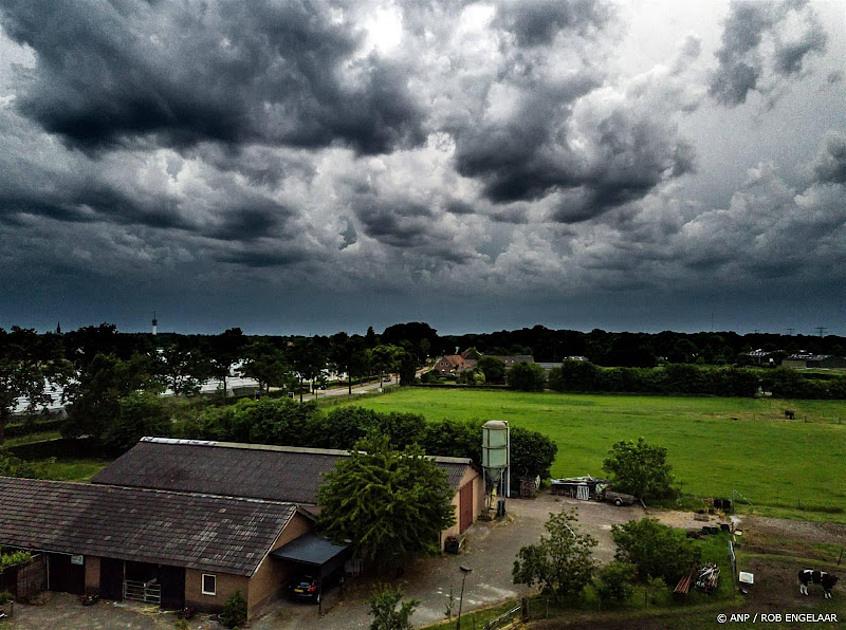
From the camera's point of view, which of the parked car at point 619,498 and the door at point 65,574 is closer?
the door at point 65,574

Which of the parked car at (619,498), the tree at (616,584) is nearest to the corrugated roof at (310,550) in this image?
the tree at (616,584)

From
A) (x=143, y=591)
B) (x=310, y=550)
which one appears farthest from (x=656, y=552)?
(x=143, y=591)

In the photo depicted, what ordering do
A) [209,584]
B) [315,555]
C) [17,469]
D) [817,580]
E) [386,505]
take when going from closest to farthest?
[209,584] < [817,580] < [315,555] < [386,505] < [17,469]

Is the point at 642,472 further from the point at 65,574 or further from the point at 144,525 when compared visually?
the point at 65,574

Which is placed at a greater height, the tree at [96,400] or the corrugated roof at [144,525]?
the tree at [96,400]

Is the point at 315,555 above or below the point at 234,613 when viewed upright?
above

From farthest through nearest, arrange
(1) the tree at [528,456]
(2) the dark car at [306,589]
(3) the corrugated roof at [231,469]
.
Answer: (1) the tree at [528,456] → (3) the corrugated roof at [231,469] → (2) the dark car at [306,589]

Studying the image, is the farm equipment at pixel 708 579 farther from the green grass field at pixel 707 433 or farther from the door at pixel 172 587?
the door at pixel 172 587

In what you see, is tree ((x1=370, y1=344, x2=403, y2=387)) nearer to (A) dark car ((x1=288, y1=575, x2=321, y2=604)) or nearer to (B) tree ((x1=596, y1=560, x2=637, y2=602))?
(A) dark car ((x1=288, y1=575, x2=321, y2=604))
